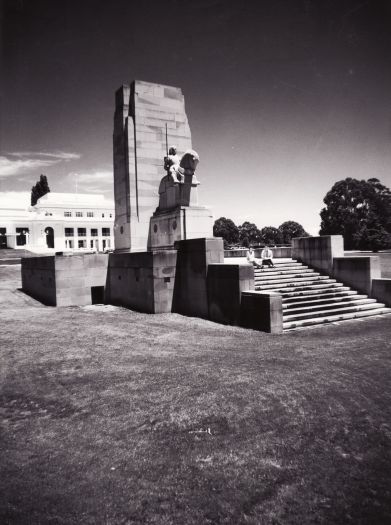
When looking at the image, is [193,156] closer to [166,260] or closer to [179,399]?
[166,260]

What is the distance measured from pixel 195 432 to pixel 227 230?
8976 cm

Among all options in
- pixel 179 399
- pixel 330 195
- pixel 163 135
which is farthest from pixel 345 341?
pixel 330 195

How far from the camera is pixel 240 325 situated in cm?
1039

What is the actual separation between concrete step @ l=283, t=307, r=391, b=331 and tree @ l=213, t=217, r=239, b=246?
265 ft

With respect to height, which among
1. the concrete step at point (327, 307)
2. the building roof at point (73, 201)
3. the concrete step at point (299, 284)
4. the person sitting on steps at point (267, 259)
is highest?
the building roof at point (73, 201)

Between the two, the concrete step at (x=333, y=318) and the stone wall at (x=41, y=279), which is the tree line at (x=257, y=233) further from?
the concrete step at (x=333, y=318)

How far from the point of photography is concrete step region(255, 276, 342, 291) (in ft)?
39.1

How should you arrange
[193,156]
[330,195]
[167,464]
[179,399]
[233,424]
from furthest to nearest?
[330,195] < [193,156] < [179,399] < [233,424] < [167,464]

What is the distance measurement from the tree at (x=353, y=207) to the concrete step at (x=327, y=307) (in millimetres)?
50016

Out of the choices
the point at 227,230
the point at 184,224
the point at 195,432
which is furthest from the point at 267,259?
the point at 227,230

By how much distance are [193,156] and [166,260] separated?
14.4ft

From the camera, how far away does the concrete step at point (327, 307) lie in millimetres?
10577

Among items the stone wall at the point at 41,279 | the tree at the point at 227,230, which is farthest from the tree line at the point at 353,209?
the stone wall at the point at 41,279

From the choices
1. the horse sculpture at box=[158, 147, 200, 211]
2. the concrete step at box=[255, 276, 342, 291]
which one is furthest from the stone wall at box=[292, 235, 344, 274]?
the horse sculpture at box=[158, 147, 200, 211]
